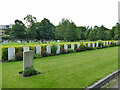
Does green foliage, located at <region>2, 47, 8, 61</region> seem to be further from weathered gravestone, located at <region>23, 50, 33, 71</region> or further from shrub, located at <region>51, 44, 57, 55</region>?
shrub, located at <region>51, 44, 57, 55</region>

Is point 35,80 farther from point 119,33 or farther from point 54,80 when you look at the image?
point 119,33

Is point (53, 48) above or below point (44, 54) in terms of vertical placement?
above

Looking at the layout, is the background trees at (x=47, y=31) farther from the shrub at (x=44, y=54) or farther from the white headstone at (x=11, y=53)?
the white headstone at (x=11, y=53)

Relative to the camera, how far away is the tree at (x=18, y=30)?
36.4 m

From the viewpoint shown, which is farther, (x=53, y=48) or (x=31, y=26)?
(x=31, y=26)

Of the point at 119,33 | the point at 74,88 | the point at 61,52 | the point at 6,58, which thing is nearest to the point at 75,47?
→ the point at 61,52

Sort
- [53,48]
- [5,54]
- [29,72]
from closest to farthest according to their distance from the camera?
[29,72] < [5,54] < [53,48]

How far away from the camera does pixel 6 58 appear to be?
298 inches

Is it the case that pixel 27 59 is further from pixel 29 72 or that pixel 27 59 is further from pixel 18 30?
pixel 18 30

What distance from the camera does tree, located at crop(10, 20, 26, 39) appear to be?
1432 inches

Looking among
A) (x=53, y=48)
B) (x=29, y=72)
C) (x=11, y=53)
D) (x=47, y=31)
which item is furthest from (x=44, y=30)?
(x=29, y=72)

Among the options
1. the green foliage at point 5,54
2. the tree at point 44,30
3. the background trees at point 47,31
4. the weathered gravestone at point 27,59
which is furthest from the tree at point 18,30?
the weathered gravestone at point 27,59

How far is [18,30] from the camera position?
36.7m

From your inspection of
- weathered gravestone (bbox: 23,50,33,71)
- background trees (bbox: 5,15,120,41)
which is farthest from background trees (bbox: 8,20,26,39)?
weathered gravestone (bbox: 23,50,33,71)
